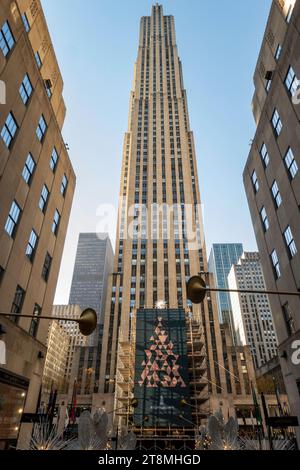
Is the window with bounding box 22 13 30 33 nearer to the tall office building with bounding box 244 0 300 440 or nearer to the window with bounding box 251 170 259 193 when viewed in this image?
the tall office building with bounding box 244 0 300 440

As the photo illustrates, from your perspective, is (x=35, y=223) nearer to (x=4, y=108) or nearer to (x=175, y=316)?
(x=4, y=108)

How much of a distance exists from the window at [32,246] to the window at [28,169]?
405 cm

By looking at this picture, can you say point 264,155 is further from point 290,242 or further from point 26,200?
point 26,200

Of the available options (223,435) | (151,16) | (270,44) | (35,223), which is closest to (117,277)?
(35,223)

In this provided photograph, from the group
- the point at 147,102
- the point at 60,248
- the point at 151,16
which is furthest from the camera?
the point at 151,16

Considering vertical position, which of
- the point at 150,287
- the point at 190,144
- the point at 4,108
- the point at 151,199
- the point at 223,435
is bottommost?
the point at 223,435

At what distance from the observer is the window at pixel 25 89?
69.0 feet

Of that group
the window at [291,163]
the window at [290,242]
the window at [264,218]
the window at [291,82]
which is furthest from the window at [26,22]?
the window at [290,242]

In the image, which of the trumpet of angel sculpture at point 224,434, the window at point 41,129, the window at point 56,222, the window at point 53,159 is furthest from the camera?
the window at point 56,222

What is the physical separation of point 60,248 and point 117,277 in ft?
211

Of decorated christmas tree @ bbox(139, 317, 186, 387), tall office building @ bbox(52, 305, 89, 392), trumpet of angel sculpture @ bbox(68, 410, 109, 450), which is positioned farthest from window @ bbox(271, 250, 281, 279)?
tall office building @ bbox(52, 305, 89, 392)

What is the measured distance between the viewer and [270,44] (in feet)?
83.7

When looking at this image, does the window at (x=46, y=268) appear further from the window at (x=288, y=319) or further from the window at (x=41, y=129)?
the window at (x=288, y=319)

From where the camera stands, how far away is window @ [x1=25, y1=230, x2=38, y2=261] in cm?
2222
